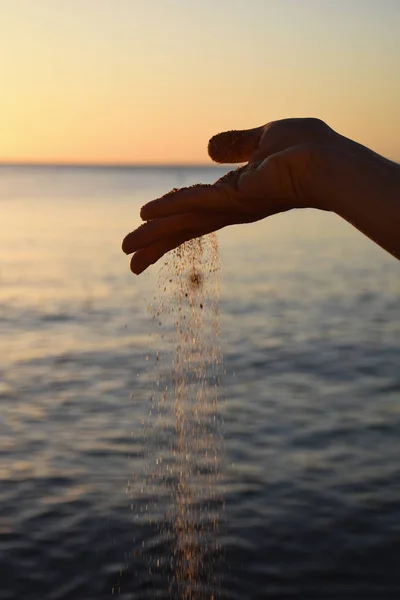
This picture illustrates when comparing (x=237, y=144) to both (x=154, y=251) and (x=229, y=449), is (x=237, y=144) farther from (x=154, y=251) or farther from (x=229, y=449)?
(x=229, y=449)

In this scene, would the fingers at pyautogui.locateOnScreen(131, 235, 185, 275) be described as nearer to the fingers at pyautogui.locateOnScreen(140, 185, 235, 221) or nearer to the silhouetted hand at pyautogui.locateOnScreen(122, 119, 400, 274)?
the silhouetted hand at pyautogui.locateOnScreen(122, 119, 400, 274)

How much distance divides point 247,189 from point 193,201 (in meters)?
0.17

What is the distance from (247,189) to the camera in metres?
2.44

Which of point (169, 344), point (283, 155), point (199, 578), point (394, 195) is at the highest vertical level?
point (169, 344)

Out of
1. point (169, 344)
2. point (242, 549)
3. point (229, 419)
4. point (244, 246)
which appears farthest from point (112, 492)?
point (244, 246)

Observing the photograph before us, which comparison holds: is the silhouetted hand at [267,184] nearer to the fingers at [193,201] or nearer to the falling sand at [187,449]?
the fingers at [193,201]

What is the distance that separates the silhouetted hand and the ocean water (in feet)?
20.7

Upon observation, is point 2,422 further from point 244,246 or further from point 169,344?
point 244,246

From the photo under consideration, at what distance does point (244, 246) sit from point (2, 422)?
28.3m

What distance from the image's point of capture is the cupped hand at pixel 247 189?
230 centimetres

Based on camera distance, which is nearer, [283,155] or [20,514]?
[283,155]

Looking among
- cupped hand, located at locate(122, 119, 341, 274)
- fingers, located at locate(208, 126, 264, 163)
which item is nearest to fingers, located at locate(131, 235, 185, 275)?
cupped hand, located at locate(122, 119, 341, 274)

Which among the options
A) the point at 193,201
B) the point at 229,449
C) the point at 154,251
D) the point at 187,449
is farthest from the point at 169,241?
the point at 187,449

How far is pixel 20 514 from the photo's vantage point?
31.8 feet
